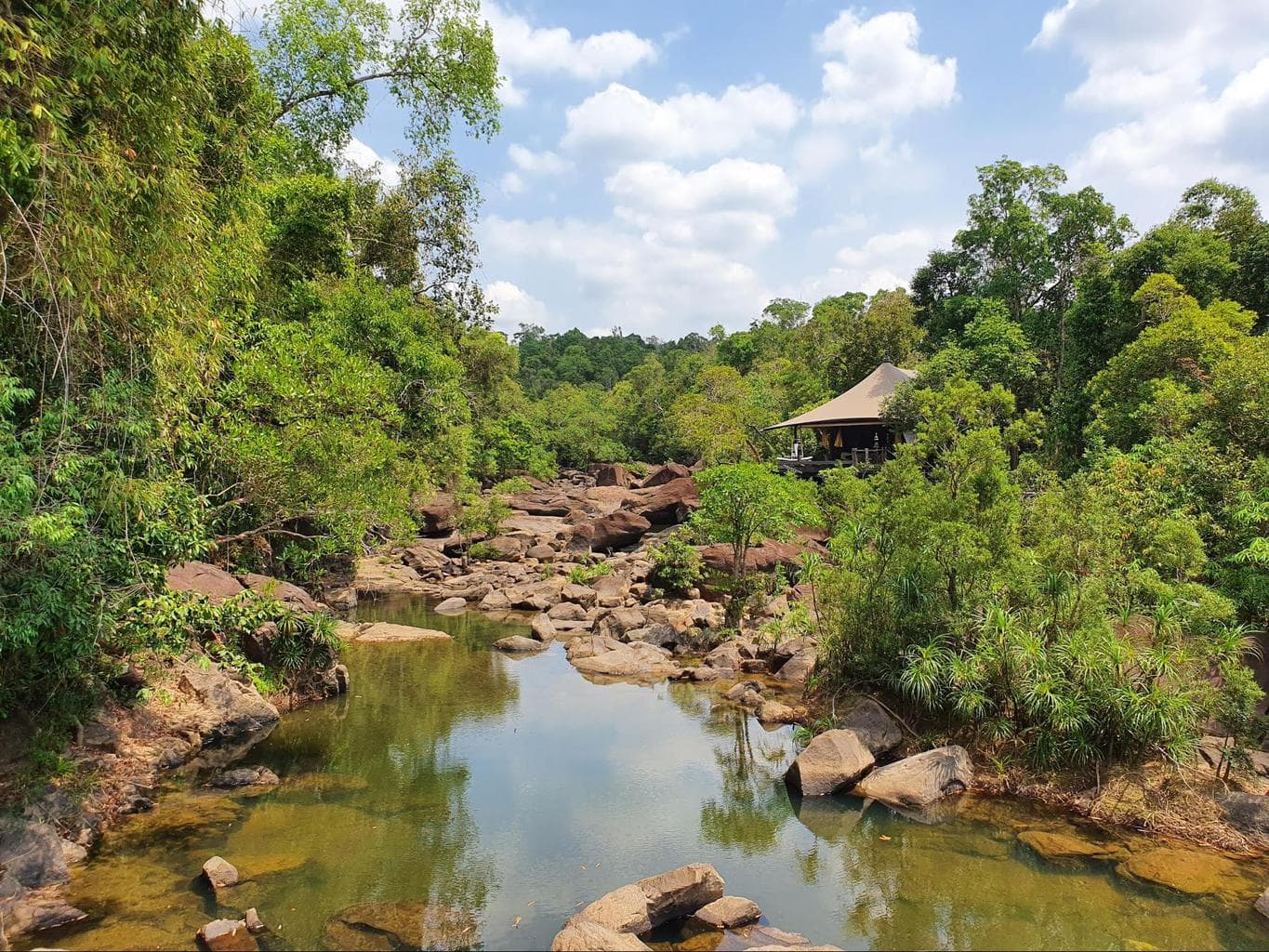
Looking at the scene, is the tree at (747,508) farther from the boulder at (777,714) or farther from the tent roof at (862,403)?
the tent roof at (862,403)

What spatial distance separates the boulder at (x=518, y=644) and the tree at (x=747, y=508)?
173 inches

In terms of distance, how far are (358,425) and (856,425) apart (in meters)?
20.7

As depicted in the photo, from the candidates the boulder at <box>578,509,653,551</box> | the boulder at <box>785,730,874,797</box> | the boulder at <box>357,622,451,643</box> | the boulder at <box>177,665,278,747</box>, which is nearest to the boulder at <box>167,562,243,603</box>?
the boulder at <box>177,665,278,747</box>

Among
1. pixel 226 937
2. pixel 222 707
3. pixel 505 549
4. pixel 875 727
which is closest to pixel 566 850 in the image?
pixel 226 937

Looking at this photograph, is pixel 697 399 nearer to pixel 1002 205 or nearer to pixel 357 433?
pixel 1002 205

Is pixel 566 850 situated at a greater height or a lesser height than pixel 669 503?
lesser

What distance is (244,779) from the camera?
957 centimetres

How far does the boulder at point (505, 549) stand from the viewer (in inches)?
1048

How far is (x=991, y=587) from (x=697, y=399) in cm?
2781

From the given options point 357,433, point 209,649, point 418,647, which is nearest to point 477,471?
point 418,647

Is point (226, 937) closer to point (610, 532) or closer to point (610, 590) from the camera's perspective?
point (610, 590)

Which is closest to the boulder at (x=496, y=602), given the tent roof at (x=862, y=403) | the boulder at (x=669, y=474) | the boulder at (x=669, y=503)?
the boulder at (x=669, y=503)

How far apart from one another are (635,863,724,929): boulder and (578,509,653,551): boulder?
20.4 metres

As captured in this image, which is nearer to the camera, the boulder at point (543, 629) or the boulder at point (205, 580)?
the boulder at point (205, 580)
